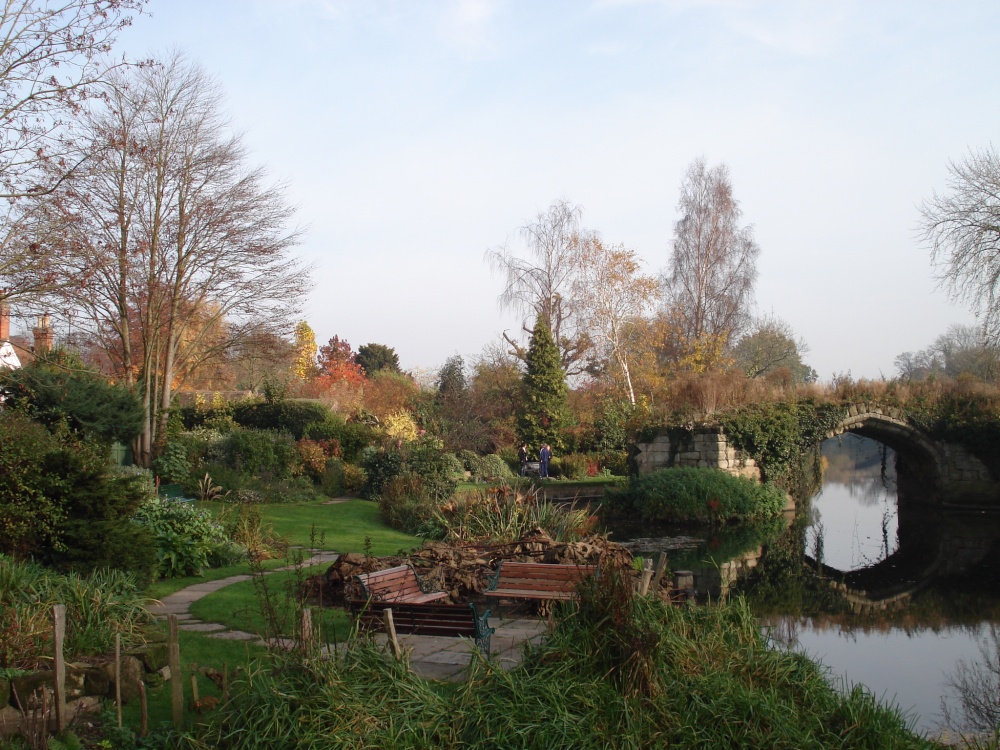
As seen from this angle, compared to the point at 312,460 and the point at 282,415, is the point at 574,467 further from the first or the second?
the point at 282,415

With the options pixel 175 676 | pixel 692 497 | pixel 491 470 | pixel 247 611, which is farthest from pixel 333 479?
pixel 175 676

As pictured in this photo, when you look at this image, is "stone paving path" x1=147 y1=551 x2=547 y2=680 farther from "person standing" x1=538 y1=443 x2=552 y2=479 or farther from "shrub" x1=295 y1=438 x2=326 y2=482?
"person standing" x1=538 y1=443 x2=552 y2=479

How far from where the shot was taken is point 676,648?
18.2 ft

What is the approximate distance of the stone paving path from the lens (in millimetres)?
5641

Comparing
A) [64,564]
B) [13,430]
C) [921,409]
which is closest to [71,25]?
[13,430]

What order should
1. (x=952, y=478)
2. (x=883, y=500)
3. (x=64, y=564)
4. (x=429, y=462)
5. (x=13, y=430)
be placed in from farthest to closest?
(x=883, y=500), (x=952, y=478), (x=429, y=462), (x=13, y=430), (x=64, y=564)

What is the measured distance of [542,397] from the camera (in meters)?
27.7

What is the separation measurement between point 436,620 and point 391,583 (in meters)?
1.53

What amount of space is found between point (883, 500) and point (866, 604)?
16643 millimetres

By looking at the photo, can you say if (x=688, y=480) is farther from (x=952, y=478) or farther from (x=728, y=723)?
(x=728, y=723)

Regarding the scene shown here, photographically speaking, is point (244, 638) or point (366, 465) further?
point (366, 465)

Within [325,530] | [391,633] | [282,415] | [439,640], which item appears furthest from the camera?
[282,415]

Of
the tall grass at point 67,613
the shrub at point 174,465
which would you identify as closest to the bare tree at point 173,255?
the shrub at point 174,465

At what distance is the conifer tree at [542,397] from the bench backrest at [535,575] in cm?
1946
